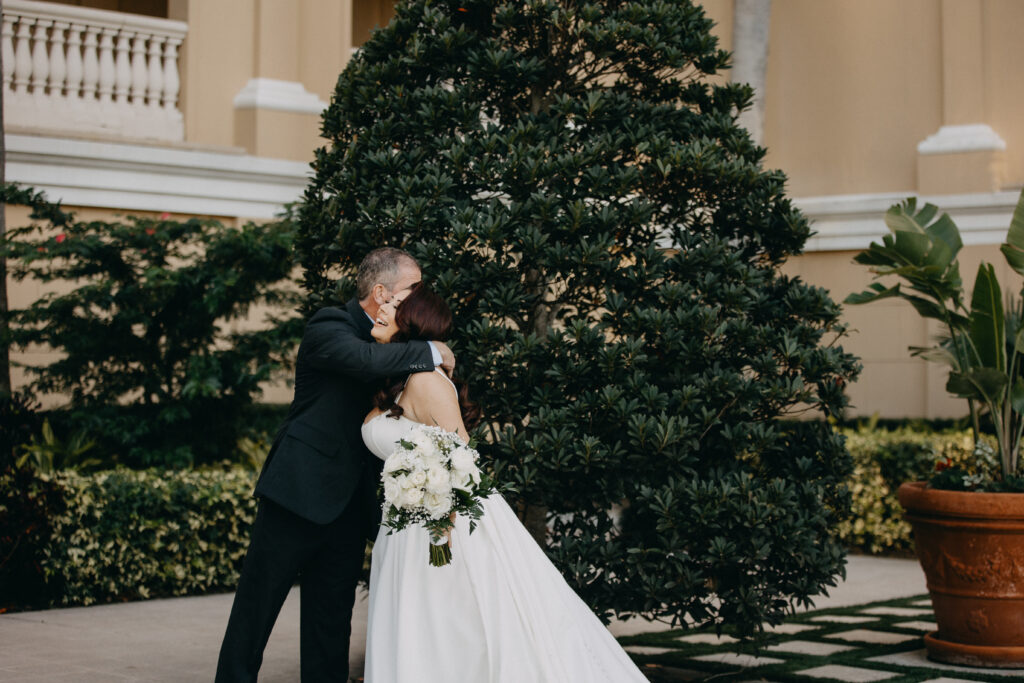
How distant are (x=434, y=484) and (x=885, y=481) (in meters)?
7.89

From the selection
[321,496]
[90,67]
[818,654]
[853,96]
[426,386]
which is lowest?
[818,654]

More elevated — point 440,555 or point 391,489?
point 391,489

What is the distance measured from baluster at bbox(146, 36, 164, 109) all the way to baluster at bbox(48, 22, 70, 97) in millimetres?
806

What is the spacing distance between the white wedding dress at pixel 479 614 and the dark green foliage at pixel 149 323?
4.52m

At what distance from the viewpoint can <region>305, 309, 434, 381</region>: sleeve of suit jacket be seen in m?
4.30

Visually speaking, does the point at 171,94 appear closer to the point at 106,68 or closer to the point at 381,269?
the point at 106,68

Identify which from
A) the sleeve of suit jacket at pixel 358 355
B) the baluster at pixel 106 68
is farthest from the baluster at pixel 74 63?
the sleeve of suit jacket at pixel 358 355

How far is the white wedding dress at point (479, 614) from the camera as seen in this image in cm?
413

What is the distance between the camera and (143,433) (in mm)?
8727

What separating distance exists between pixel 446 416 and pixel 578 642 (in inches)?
39.7

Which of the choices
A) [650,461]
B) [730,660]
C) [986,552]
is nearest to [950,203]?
[986,552]

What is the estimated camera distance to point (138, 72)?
10.6 metres

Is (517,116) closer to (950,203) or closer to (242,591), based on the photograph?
(242,591)

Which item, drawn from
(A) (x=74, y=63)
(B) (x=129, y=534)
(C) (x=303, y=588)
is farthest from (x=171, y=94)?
(C) (x=303, y=588)
